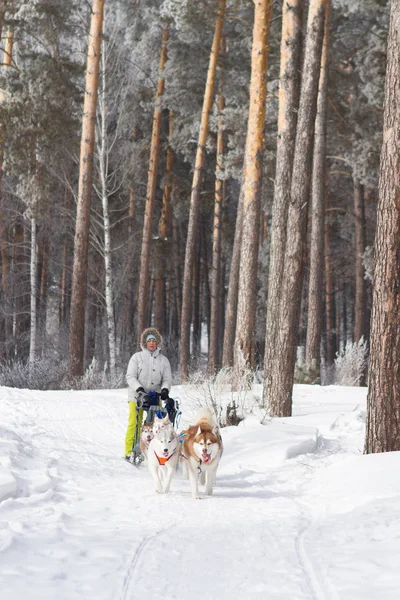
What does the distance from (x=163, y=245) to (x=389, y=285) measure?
858 inches

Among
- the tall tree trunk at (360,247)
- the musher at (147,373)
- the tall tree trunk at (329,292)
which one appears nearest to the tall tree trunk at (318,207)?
the tall tree trunk at (360,247)

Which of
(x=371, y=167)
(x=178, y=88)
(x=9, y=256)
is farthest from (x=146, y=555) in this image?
(x=9, y=256)

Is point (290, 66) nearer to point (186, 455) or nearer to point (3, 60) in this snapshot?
point (186, 455)

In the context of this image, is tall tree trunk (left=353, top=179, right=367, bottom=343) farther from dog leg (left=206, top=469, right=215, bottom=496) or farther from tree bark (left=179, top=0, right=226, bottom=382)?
dog leg (left=206, top=469, right=215, bottom=496)

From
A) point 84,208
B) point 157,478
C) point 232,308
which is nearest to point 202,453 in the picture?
point 157,478

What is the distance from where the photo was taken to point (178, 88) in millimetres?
24203

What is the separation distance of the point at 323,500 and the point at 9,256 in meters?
27.8

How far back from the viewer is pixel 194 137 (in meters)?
25.5

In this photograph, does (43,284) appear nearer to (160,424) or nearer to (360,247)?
(360,247)

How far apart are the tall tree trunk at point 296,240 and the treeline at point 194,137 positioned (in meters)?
0.02

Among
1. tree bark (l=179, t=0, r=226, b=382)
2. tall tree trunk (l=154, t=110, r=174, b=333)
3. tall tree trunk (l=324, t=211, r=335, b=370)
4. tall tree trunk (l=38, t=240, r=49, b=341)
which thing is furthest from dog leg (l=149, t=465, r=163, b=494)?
tall tree trunk (l=324, t=211, r=335, b=370)

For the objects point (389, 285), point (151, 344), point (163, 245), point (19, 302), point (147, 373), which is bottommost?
Result: point (147, 373)

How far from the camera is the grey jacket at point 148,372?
8570 millimetres

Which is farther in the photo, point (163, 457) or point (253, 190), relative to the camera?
point (253, 190)
